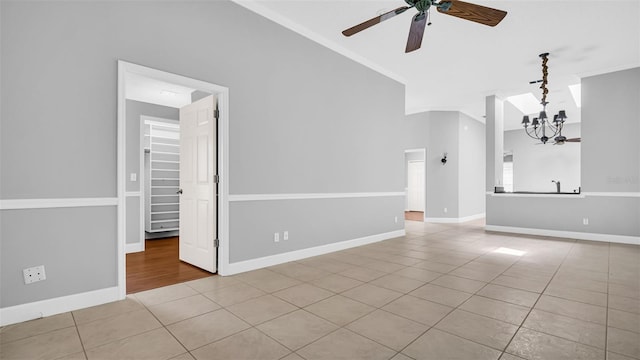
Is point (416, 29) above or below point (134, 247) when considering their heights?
above

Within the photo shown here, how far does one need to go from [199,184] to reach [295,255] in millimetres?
1561

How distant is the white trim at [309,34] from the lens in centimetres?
365

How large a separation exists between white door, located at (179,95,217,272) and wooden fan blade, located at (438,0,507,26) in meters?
2.60

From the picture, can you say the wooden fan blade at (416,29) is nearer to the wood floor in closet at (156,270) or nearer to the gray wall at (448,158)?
the wood floor in closet at (156,270)

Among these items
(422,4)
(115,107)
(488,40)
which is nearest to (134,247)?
(115,107)

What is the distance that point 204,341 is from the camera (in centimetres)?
200

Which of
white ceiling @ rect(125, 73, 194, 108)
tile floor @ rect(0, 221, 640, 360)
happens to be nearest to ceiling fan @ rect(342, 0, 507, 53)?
tile floor @ rect(0, 221, 640, 360)

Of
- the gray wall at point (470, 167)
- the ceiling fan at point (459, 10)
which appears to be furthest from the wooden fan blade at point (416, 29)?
the gray wall at point (470, 167)

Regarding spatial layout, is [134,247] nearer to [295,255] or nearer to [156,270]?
[156,270]

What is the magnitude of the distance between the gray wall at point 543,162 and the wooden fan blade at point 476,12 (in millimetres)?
8890

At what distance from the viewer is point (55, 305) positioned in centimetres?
239

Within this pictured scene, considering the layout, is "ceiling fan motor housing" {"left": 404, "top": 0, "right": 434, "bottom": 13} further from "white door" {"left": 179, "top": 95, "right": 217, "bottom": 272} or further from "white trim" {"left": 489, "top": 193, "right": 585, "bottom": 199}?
"white trim" {"left": 489, "top": 193, "right": 585, "bottom": 199}

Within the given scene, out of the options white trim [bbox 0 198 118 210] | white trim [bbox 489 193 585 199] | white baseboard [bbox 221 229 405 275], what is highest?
white trim [bbox 0 198 118 210]

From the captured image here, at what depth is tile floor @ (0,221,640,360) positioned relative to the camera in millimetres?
1889
